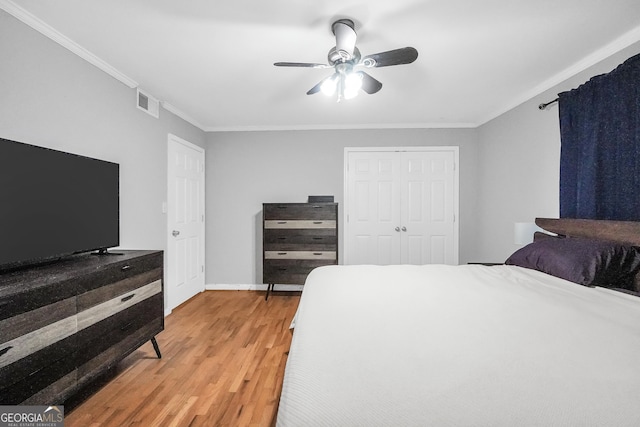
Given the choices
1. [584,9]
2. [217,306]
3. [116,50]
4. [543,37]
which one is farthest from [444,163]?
[116,50]

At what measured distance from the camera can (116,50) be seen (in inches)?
88.3

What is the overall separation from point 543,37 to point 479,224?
8.48ft

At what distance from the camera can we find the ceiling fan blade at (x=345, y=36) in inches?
72.6

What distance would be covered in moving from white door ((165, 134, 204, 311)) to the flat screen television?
4.28ft

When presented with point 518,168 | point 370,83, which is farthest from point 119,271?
point 518,168

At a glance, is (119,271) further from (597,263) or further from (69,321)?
(597,263)

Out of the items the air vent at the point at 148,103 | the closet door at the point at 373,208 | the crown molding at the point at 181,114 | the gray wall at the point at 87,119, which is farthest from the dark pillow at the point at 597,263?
the crown molding at the point at 181,114

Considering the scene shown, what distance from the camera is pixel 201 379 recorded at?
81.3 inches

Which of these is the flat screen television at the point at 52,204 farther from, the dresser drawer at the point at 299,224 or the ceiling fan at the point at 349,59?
the dresser drawer at the point at 299,224

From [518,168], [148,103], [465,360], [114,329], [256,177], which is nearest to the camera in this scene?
[465,360]

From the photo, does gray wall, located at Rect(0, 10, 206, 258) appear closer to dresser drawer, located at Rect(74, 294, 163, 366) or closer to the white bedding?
dresser drawer, located at Rect(74, 294, 163, 366)

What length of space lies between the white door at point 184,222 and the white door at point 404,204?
2123 mm

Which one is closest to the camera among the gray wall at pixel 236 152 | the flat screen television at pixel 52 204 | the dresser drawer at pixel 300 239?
the flat screen television at pixel 52 204

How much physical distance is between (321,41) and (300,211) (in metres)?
2.13
